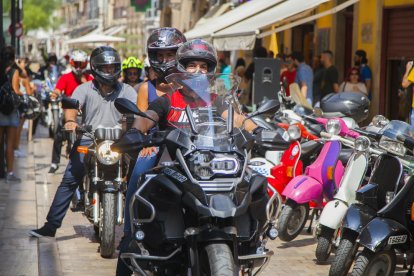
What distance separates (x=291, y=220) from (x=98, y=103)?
200 cm

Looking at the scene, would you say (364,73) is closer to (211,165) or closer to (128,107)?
(128,107)

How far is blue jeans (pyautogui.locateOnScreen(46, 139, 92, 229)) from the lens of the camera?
9156 mm

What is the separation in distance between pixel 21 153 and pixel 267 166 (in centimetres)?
895

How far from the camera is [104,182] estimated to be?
875 centimetres

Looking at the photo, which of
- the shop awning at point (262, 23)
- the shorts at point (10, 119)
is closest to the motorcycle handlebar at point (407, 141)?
the shop awning at point (262, 23)

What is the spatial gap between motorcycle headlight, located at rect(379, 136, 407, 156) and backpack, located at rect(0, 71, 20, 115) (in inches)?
294

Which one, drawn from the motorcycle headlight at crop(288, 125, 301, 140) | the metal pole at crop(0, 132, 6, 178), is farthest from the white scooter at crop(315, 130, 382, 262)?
the metal pole at crop(0, 132, 6, 178)

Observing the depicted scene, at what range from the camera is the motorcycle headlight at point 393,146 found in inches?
286

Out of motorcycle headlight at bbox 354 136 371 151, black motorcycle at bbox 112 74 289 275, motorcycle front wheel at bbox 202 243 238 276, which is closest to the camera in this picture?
motorcycle front wheel at bbox 202 243 238 276

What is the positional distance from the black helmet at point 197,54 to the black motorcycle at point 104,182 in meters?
2.48

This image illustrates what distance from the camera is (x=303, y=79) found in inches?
685

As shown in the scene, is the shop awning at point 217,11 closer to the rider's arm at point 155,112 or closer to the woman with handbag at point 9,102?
→ the woman with handbag at point 9,102

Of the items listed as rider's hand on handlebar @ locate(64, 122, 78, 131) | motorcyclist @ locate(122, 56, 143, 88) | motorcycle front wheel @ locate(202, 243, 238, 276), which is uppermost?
motorcyclist @ locate(122, 56, 143, 88)

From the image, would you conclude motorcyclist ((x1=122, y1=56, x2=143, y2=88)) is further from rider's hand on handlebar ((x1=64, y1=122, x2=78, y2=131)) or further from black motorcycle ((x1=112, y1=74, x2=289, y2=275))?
black motorcycle ((x1=112, y1=74, x2=289, y2=275))
